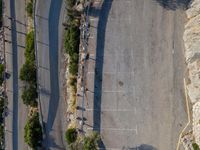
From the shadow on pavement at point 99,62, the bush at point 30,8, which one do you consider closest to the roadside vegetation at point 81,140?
the shadow on pavement at point 99,62

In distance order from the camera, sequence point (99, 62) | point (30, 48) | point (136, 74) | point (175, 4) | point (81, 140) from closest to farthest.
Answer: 1. point (175, 4)
2. point (136, 74)
3. point (99, 62)
4. point (81, 140)
5. point (30, 48)

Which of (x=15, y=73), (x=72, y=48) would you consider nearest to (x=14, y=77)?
(x=15, y=73)

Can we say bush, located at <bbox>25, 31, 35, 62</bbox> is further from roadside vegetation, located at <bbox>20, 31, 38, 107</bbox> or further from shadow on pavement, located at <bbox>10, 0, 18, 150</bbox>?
shadow on pavement, located at <bbox>10, 0, 18, 150</bbox>

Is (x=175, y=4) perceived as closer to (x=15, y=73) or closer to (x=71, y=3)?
(x=71, y=3)

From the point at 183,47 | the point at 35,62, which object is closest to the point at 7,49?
the point at 35,62

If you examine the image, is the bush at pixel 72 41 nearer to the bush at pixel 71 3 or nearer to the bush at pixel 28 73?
the bush at pixel 71 3

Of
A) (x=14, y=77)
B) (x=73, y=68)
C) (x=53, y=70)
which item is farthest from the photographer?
(x=14, y=77)

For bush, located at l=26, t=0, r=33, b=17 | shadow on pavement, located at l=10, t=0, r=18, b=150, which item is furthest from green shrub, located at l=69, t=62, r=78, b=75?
bush, located at l=26, t=0, r=33, b=17
